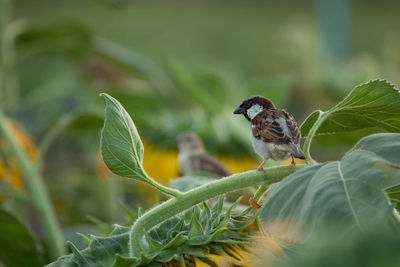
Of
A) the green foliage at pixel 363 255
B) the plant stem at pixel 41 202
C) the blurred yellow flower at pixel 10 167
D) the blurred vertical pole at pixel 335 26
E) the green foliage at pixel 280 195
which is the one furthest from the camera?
the blurred vertical pole at pixel 335 26

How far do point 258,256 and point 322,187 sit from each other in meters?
0.06

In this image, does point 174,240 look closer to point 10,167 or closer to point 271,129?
point 271,129

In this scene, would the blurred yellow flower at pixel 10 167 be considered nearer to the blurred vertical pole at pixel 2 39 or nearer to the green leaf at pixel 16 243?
the blurred vertical pole at pixel 2 39

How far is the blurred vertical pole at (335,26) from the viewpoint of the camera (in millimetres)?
3578

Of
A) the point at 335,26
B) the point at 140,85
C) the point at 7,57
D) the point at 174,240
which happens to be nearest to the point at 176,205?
the point at 174,240

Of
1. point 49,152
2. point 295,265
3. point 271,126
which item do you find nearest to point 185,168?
point 271,126

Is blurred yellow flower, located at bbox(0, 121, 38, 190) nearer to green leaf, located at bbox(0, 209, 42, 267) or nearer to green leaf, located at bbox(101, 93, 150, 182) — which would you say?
green leaf, located at bbox(0, 209, 42, 267)

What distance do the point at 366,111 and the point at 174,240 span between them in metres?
0.12

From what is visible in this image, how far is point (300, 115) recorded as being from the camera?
204 cm

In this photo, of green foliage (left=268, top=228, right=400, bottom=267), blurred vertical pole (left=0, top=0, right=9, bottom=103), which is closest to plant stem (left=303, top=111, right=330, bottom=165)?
green foliage (left=268, top=228, right=400, bottom=267)

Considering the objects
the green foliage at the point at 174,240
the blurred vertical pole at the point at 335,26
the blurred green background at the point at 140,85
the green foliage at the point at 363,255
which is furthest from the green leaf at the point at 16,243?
the blurred vertical pole at the point at 335,26

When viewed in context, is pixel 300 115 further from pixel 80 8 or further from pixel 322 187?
pixel 80 8

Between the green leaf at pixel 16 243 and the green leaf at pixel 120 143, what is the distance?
218 millimetres

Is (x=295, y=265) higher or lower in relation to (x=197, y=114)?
lower
